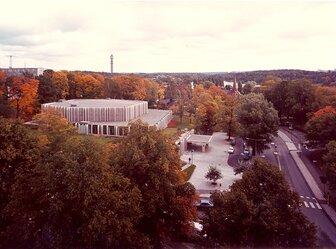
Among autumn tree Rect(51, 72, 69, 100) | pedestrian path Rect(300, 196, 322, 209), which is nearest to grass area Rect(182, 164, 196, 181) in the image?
pedestrian path Rect(300, 196, 322, 209)

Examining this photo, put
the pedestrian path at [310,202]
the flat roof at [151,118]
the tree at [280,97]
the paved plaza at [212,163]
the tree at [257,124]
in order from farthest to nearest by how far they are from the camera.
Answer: the tree at [280,97], the flat roof at [151,118], the tree at [257,124], the paved plaza at [212,163], the pedestrian path at [310,202]

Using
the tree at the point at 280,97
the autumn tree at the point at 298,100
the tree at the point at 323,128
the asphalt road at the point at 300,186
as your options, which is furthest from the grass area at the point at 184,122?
the tree at the point at 323,128

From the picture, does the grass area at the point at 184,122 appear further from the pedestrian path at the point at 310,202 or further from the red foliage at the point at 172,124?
the pedestrian path at the point at 310,202

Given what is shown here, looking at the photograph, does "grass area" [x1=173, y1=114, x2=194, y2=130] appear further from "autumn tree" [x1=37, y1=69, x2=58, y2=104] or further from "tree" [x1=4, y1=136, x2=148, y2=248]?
"tree" [x1=4, y1=136, x2=148, y2=248]

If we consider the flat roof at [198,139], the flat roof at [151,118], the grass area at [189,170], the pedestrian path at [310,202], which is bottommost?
the pedestrian path at [310,202]

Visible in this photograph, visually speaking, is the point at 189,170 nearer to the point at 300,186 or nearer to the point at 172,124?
the point at 300,186
